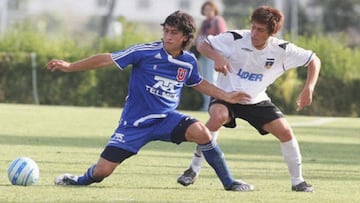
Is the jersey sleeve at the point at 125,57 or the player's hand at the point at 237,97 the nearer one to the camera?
the jersey sleeve at the point at 125,57

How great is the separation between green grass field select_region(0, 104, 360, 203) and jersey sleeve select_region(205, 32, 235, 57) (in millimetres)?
1213

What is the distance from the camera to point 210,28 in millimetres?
20766

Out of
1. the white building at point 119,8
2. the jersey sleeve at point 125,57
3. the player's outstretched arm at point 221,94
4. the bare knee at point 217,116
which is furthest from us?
the white building at point 119,8

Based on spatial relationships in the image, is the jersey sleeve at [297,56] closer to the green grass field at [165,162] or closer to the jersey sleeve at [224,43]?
the jersey sleeve at [224,43]

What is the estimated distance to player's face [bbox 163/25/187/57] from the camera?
9.92 meters

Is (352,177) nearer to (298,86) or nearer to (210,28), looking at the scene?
(210,28)

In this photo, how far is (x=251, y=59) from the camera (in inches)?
415

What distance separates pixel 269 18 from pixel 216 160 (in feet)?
4.33

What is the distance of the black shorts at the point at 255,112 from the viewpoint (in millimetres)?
10492

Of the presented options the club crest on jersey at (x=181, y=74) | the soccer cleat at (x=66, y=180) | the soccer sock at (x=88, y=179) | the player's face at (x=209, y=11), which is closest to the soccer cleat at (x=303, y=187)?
the club crest on jersey at (x=181, y=74)

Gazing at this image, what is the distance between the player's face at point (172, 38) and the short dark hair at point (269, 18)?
728 millimetres

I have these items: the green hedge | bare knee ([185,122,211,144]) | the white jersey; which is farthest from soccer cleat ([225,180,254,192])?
the green hedge

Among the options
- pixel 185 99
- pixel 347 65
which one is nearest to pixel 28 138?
pixel 185 99

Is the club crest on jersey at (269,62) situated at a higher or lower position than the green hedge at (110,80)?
higher
